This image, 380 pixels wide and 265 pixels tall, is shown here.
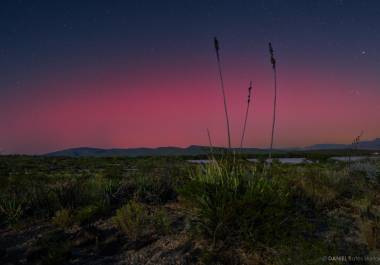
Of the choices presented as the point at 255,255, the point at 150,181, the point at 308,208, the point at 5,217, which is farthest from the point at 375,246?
the point at 5,217

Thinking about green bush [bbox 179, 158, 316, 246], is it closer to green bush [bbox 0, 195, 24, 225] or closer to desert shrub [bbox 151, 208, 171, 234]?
desert shrub [bbox 151, 208, 171, 234]

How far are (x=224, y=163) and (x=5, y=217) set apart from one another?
6.01m

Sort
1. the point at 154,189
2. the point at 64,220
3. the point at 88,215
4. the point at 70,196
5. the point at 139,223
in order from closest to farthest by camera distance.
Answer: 1. the point at 139,223
2. the point at 64,220
3. the point at 88,215
4. the point at 70,196
5. the point at 154,189

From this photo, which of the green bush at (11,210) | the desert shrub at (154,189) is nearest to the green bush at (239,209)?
the desert shrub at (154,189)

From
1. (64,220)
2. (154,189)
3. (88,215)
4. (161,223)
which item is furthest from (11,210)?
(161,223)

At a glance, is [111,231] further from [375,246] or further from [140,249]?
[375,246]

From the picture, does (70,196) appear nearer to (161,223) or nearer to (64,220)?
(64,220)

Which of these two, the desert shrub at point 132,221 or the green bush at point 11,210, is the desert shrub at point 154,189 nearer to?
the desert shrub at point 132,221

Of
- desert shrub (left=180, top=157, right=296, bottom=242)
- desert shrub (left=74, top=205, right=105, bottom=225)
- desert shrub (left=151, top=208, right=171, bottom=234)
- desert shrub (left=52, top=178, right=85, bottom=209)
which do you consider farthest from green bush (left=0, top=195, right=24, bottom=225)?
desert shrub (left=180, top=157, right=296, bottom=242)

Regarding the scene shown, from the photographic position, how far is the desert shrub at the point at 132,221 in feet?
20.4

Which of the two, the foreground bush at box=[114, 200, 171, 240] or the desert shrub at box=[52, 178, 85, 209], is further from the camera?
the desert shrub at box=[52, 178, 85, 209]

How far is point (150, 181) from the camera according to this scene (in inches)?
385

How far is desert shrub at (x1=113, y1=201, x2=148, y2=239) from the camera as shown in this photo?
623cm

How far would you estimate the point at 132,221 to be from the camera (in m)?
6.55
